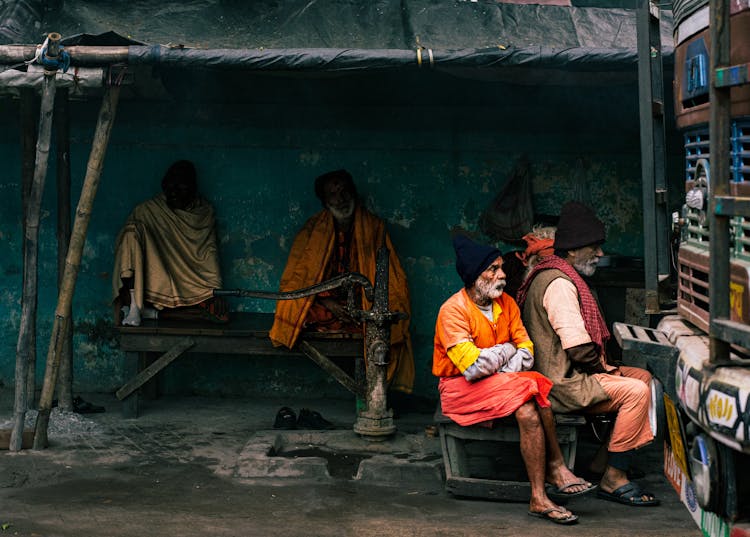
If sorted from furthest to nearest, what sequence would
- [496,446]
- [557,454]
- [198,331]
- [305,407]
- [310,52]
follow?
[305,407], [198,331], [496,446], [310,52], [557,454]

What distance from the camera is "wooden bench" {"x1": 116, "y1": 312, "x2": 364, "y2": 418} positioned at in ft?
24.7

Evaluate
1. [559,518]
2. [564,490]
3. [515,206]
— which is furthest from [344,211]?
[559,518]

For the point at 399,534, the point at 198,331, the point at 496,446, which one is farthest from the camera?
the point at 198,331

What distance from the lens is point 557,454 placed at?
18.6 feet

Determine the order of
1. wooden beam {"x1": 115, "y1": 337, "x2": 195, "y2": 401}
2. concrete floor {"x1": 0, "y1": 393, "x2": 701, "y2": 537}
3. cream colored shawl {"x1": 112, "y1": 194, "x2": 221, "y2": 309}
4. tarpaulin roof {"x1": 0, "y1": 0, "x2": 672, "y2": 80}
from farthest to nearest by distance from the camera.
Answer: cream colored shawl {"x1": 112, "y1": 194, "x2": 221, "y2": 309}, wooden beam {"x1": 115, "y1": 337, "x2": 195, "y2": 401}, tarpaulin roof {"x1": 0, "y1": 0, "x2": 672, "y2": 80}, concrete floor {"x1": 0, "y1": 393, "x2": 701, "y2": 537}

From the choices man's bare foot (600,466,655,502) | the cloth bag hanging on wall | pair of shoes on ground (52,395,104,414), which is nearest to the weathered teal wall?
the cloth bag hanging on wall

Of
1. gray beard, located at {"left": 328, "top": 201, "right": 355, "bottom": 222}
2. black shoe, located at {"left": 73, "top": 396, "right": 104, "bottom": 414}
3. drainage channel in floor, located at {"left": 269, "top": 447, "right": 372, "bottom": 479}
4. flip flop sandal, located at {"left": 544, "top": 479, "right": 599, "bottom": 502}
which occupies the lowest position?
drainage channel in floor, located at {"left": 269, "top": 447, "right": 372, "bottom": 479}

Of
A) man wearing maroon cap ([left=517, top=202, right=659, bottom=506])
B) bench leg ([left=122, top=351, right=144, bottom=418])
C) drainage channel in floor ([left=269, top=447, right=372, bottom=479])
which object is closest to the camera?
man wearing maroon cap ([left=517, top=202, right=659, bottom=506])

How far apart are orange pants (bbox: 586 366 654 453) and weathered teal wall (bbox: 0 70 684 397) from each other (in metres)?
2.55

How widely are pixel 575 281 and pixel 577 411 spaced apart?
714 mm

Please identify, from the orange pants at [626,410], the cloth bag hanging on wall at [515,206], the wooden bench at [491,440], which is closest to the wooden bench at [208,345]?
the cloth bag hanging on wall at [515,206]

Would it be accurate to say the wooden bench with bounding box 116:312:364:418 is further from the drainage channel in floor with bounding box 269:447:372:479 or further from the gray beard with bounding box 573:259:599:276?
the gray beard with bounding box 573:259:599:276

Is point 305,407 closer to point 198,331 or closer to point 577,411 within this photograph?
point 198,331

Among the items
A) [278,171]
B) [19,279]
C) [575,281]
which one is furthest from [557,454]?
[19,279]
